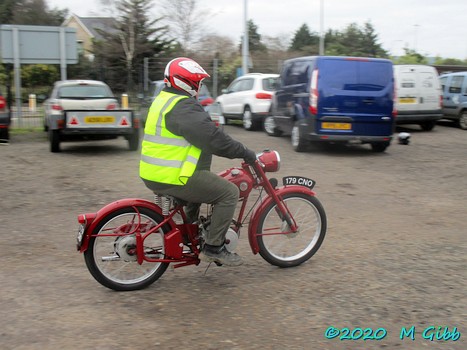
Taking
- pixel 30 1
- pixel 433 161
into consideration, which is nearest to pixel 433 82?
pixel 433 161

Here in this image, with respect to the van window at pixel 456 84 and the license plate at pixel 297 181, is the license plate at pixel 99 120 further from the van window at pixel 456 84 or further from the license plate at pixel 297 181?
the van window at pixel 456 84

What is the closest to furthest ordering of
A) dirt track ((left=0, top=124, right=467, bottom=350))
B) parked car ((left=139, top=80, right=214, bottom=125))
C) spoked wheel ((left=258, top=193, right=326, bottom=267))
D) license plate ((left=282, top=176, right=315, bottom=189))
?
1. dirt track ((left=0, top=124, right=467, bottom=350))
2. spoked wheel ((left=258, top=193, right=326, bottom=267))
3. license plate ((left=282, top=176, right=315, bottom=189))
4. parked car ((left=139, top=80, right=214, bottom=125))

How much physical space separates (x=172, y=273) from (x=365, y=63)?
7.65 metres

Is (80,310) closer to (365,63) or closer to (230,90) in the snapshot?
(365,63)

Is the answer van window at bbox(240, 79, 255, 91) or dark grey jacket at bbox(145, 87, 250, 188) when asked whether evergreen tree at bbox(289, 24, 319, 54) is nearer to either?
van window at bbox(240, 79, 255, 91)

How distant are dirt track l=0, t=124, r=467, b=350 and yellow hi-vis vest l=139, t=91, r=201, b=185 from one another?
0.96 m

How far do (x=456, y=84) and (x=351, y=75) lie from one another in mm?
7391

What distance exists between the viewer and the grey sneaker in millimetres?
4301

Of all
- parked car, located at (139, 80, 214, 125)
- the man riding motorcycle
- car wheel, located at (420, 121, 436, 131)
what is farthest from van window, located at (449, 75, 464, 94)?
the man riding motorcycle

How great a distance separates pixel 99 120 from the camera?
36.4 ft

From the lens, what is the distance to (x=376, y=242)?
5.55 meters

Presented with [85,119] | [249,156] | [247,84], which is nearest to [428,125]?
[247,84]

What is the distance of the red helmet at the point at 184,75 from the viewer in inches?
162

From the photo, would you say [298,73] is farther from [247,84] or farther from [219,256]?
[219,256]
